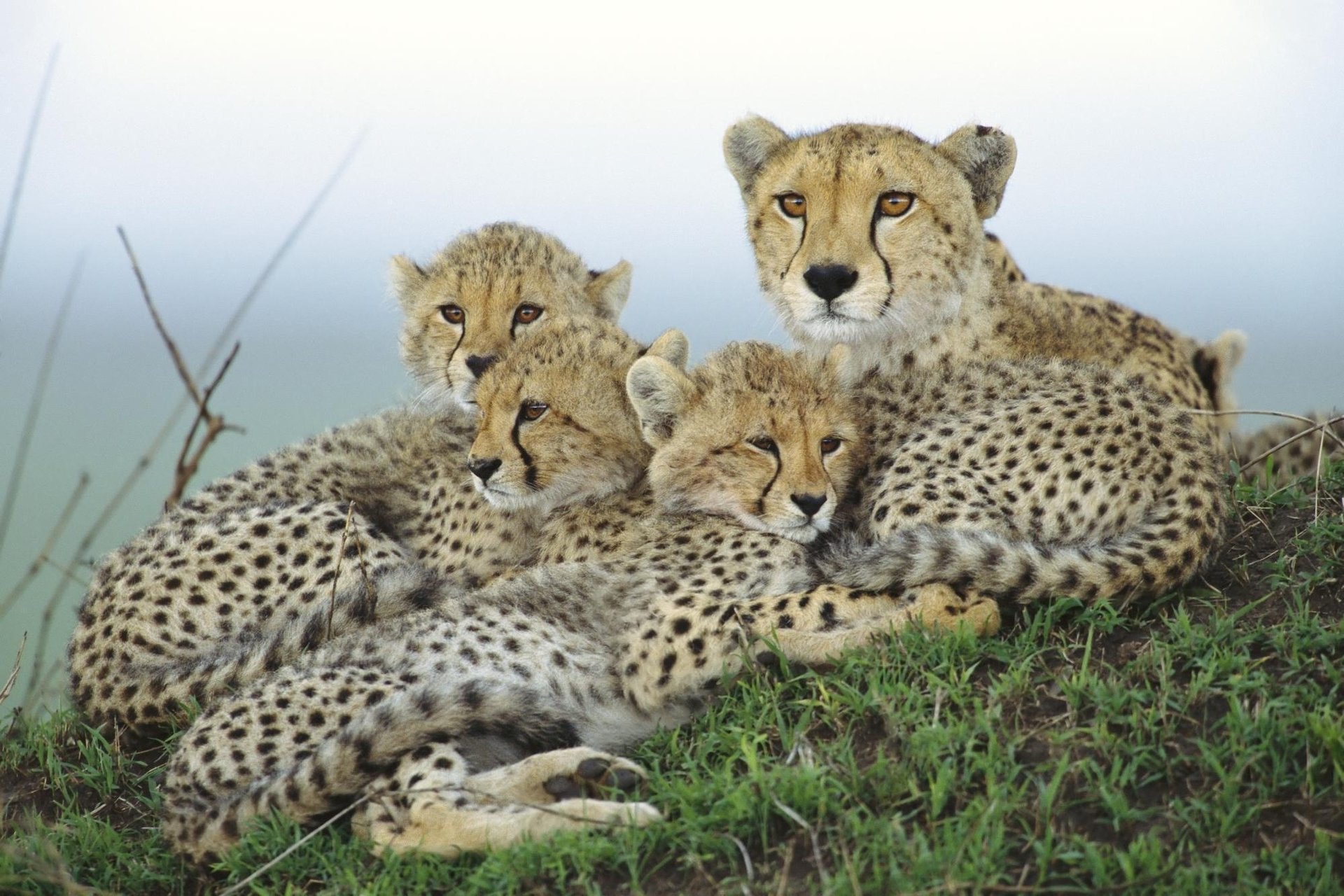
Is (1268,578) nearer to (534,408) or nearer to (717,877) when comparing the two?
(717,877)

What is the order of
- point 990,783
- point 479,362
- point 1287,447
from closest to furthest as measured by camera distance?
point 990,783 → point 479,362 → point 1287,447

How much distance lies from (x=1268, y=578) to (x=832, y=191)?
1.55m

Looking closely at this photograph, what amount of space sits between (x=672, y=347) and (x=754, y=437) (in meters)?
0.43

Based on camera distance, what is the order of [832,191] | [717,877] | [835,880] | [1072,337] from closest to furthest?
[835,880], [717,877], [832,191], [1072,337]

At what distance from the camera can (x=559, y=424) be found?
12.6 ft

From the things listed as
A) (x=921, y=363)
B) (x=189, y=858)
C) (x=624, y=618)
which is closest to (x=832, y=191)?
(x=921, y=363)

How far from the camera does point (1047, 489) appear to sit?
11.2ft

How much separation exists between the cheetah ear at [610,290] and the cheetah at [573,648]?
3.01ft

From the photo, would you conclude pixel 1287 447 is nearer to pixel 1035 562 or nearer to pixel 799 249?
pixel 799 249

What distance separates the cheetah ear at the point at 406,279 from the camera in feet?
15.8

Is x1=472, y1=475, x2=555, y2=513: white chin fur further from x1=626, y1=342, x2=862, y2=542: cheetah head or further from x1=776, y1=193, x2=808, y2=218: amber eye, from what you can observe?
x1=776, y1=193, x2=808, y2=218: amber eye

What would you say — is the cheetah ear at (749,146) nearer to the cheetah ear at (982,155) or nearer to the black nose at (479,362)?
the cheetah ear at (982,155)

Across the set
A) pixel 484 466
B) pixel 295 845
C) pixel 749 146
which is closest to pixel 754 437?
pixel 484 466

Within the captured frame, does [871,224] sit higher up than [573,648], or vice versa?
[871,224]
